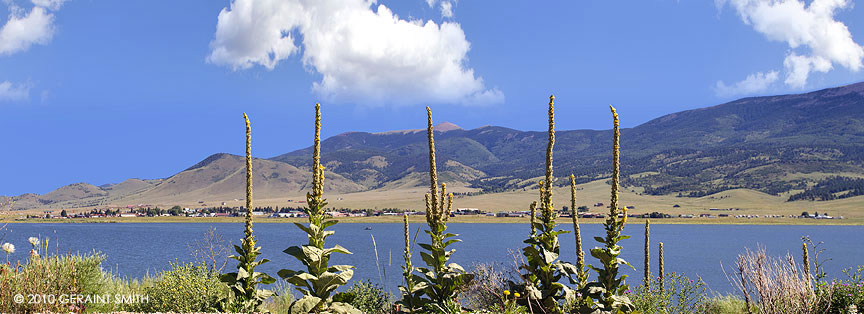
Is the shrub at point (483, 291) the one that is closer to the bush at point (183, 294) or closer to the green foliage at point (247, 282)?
the green foliage at point (247, 282)

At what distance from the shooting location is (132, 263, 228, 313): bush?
38.2 ft

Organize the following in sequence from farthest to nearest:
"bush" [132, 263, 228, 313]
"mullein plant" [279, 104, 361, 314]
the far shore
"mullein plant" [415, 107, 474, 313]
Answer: the far shore < "bush" [132, 263, 228, 313] < "mullein plant" [415, 107, 474, 313] < "mullein plant" [279, 104, 361, 314]

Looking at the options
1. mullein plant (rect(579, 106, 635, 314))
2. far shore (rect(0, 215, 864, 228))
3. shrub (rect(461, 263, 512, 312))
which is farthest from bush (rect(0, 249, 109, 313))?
far shore (rect(0, 215, 864, 228))

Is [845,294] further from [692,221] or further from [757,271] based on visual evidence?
[692,221]

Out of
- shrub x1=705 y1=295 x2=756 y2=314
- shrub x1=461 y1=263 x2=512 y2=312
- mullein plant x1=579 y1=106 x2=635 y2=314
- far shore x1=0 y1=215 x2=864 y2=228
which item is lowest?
far shore x1=0 y1=215 x2=864 y2=228

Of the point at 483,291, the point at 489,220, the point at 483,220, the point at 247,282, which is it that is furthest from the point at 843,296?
the point at 483,220

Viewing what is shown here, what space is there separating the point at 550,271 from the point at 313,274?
318 cm

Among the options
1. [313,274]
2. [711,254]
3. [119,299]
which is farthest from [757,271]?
[711,254]

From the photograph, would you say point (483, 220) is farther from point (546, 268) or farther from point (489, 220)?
point (546, 268)

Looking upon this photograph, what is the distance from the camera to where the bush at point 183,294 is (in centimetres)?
1166

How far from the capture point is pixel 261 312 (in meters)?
8.41

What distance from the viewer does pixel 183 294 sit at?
38.9 feet

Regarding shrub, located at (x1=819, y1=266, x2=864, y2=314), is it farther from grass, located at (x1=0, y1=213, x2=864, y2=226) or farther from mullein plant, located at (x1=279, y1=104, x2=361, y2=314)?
grass, located at (x1=0, y1=213, x2=864, y2=226)

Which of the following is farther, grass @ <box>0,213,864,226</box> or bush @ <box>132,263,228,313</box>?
grass @ <box>0,213,864,226</box>
